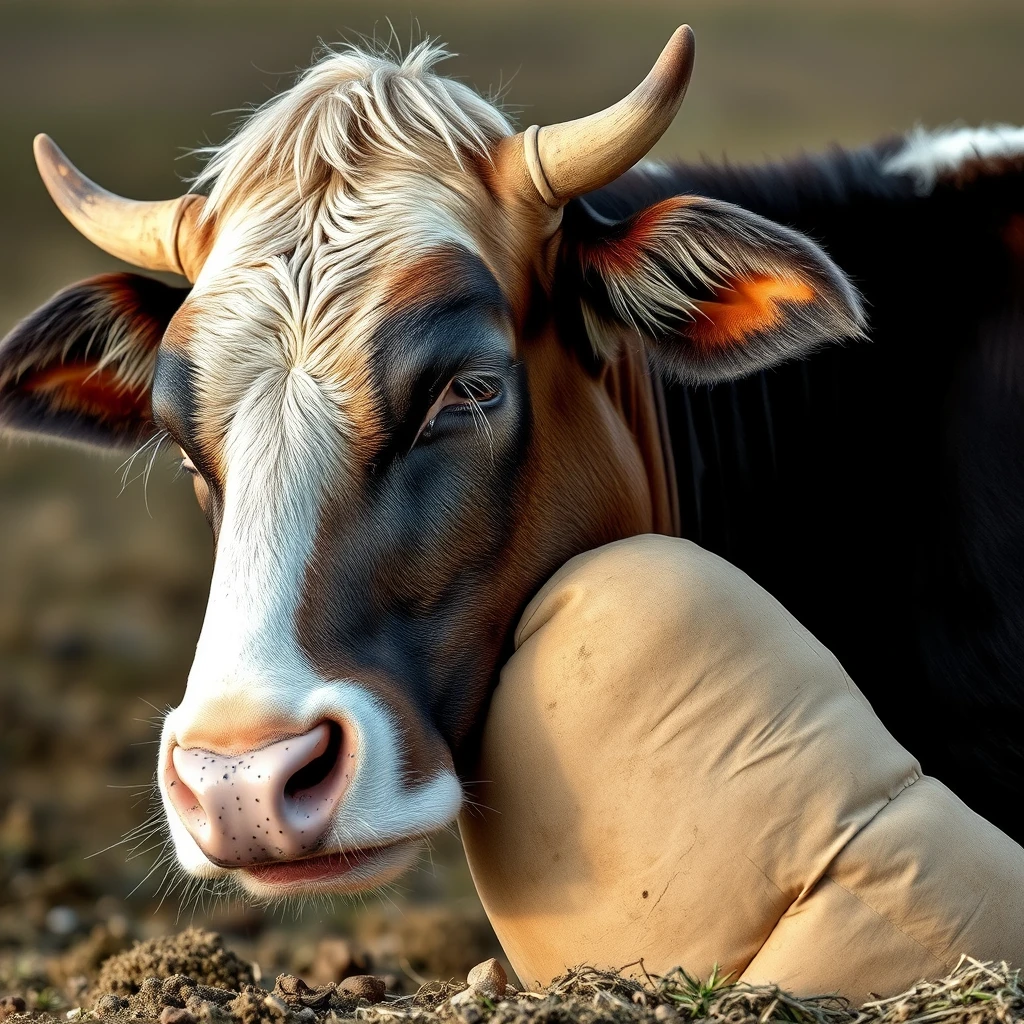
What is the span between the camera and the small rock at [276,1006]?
8.99ft

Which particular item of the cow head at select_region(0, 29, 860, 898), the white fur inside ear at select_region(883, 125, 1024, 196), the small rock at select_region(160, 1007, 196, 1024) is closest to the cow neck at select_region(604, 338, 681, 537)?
the cow head at select_region(0, 29, 860, 898)

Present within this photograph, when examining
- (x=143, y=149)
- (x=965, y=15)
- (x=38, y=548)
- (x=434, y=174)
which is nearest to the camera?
(x=434, y=174)

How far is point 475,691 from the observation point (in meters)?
3.01

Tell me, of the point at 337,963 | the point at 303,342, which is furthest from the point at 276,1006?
the point at 337,963

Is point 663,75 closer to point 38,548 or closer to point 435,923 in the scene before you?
point 435,923

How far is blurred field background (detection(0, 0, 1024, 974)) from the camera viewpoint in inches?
248

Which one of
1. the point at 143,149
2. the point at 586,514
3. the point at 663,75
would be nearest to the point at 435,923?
the point at 586,514

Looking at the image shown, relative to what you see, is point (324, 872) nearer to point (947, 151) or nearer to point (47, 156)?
point (47, 156)

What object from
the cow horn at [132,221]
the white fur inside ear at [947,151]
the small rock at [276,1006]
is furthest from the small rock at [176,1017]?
the white fur inside ear at [947,151]

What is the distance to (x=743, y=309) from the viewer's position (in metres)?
3.33

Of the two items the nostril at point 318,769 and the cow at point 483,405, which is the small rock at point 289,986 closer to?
the cow at point 483,405

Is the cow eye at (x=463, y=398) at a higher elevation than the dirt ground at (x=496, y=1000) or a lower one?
higher

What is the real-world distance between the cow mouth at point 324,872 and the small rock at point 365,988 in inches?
20.4

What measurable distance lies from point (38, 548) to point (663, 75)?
7.98m
